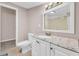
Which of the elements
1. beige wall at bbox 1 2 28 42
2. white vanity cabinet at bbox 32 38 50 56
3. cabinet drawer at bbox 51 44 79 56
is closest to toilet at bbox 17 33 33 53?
beige wall at bbox 1 2 28 42

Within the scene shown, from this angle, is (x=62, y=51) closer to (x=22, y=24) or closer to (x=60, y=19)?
(x=60, y=19)

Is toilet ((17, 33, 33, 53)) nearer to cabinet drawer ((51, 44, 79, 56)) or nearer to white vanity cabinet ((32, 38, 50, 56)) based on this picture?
white vanity cabinet ((32, 38, 50, 56))

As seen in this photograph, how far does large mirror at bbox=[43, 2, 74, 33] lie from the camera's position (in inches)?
47.1

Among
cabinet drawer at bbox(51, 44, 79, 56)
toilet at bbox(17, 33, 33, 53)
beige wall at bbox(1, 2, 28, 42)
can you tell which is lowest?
toilet at bbox(17, 33, 33, 53)

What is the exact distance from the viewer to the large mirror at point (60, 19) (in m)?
1.20

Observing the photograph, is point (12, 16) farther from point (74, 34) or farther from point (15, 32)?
point (74, 34)

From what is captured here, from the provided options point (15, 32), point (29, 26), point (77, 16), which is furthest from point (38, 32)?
point (77, 16)

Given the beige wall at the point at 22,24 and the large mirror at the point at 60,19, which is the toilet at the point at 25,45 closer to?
the beige wall at the point at 22,24

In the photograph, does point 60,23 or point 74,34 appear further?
point 60,23

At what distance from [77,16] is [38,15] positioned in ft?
3.70

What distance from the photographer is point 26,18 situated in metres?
2.02

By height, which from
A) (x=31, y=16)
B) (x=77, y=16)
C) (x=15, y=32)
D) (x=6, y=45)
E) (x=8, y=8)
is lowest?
(x=6, y=45)

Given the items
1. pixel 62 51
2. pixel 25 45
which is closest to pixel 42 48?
pixel 62 51

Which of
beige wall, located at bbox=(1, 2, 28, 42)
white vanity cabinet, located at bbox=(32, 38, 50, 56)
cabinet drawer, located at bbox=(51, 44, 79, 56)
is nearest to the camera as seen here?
cabinet drawer, located at bbox=(51, 44, 79, 56)
